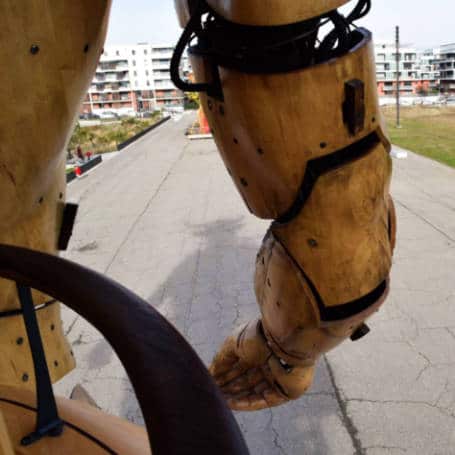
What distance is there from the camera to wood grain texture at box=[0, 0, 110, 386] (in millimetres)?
868

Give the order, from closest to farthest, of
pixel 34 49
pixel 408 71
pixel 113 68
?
pixel 34 49
pixel 113 68
pixel 408 71

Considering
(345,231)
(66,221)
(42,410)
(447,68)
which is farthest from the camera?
(447,68)

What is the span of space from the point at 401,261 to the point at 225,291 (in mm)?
1826

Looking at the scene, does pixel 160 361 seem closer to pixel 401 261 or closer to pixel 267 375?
pixel 267 375

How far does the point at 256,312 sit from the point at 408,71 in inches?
2722

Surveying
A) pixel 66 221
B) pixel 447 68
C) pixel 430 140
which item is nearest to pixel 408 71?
pixel 447 68

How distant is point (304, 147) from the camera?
0.93 metres

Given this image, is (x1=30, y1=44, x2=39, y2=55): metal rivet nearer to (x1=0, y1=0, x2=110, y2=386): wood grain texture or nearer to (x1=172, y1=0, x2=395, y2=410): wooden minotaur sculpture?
(x1=0, y1=0, x2=110, y2=386): wood grain texture

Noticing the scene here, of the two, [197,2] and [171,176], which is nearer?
[197,2]

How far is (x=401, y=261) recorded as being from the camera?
4551 mm

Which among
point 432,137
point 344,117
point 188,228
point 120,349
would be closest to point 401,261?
point 188,228

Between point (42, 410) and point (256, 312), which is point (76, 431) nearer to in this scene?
point (42, 410)

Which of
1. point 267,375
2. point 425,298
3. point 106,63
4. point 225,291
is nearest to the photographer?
point 267,375

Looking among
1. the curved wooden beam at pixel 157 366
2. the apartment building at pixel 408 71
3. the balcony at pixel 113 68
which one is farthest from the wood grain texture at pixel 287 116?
the apartment building at pixel 408 71
